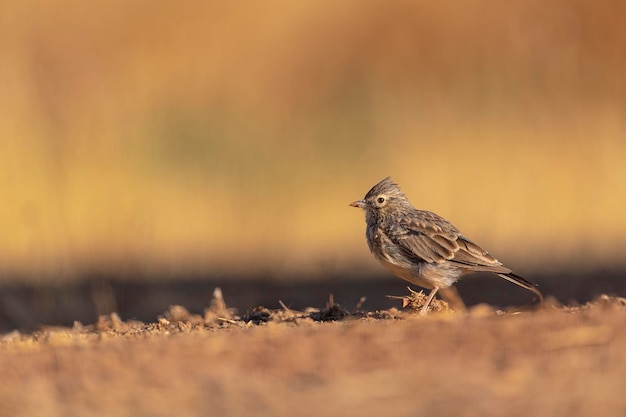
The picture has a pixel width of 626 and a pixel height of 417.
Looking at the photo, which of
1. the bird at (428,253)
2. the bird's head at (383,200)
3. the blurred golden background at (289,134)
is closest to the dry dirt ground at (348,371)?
the bird at (428,253)

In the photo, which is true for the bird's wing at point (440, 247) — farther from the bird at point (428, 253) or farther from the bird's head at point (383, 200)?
the bird's head at point (383, 200)

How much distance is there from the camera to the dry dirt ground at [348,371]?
204 inches

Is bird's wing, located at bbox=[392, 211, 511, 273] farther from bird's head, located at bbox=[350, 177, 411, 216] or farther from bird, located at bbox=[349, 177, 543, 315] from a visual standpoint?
bird's head, located at bbox=[350, 177, 411, 216]

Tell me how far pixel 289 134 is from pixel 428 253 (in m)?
10.8

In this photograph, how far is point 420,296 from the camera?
8766mm

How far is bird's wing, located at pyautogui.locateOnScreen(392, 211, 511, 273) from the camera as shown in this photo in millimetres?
9008

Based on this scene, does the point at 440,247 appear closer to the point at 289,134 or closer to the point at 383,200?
the point at 383,200

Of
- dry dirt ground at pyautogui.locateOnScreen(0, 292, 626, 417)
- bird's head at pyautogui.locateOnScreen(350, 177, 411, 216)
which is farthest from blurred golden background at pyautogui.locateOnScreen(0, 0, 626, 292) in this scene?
dry dirt ground at pyautogui.locateOnScreen(0, 292, 626, 417)

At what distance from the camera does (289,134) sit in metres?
19.7

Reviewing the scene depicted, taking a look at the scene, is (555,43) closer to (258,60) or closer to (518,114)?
(518,114)

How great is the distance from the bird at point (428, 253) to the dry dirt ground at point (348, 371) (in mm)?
2000

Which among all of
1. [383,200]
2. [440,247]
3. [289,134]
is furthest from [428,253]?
[289,134]

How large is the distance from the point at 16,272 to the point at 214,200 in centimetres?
356

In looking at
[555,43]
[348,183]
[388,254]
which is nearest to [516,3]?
[555,43]
